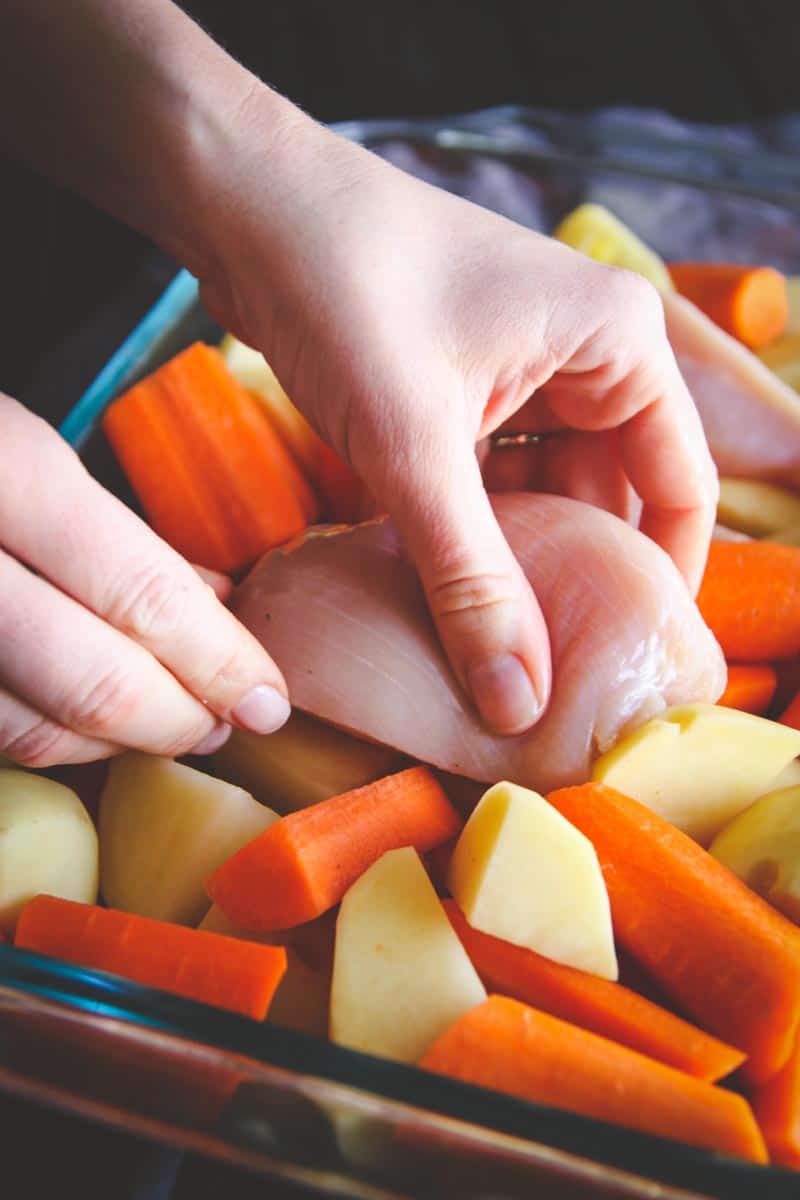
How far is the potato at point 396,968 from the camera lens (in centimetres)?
92

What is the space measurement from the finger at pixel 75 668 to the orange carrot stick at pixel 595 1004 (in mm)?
337

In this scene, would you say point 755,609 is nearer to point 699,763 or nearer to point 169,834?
point 699,763

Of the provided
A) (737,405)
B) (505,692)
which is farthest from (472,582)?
(737,405)

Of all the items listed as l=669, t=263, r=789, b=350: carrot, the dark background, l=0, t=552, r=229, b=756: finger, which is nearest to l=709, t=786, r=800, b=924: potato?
l=0, t=552, r=229, b=756: finger

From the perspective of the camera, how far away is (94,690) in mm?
1023

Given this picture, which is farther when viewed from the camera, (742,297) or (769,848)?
(742,297)

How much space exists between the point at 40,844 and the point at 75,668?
7.7 inches

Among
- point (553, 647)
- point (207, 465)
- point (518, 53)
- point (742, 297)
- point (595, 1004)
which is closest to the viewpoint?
point (595, 1004)

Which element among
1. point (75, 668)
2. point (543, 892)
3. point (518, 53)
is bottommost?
point (543, 892)

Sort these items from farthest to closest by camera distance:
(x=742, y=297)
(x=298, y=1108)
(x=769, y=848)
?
(x=742, y=297) < (x=769, y=848) < (x=298, y=1108)

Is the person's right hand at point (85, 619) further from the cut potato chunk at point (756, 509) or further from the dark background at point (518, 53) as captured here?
the dark background at point (518, 53)

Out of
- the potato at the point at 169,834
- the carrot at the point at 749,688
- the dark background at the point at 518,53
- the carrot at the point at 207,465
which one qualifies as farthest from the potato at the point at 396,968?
the dark background at the point at 518,53

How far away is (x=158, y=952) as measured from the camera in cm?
98

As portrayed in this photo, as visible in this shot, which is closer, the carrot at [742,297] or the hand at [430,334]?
the hand at [430,334]
